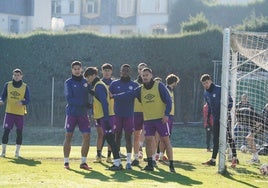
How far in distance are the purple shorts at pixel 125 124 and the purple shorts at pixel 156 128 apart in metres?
0.95

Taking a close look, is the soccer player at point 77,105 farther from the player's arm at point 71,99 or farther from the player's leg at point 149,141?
the player's leg at point 149,141

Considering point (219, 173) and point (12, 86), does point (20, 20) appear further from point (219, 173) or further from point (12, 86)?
point (219, 173)

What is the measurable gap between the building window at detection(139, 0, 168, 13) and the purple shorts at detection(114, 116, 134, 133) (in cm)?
4983

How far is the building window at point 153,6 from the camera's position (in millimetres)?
64250

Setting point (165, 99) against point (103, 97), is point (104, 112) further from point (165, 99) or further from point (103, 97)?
point (165, 99)

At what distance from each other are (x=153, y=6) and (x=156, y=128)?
167ft

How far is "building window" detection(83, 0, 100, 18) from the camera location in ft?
218

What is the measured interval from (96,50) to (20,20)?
88.2 feet

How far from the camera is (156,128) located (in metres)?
14.1

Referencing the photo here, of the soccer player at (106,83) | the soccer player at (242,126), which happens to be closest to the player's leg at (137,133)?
the soccer player at (106,83)

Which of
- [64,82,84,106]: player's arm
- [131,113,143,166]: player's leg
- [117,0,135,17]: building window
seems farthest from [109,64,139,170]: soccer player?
[117,0,135,17]: building window

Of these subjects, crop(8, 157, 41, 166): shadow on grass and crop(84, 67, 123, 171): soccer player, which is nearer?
crop(84, 67, 123, 171): soccer player

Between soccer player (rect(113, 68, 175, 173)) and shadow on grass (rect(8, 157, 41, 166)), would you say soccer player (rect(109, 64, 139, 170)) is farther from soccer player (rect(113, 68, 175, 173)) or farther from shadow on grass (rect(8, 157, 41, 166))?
shadow on grass (rect(8, 157, 41, 166))

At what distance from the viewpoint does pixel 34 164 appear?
50.2ft
